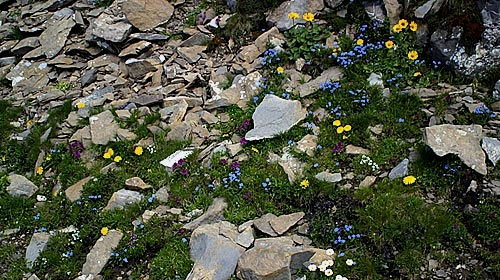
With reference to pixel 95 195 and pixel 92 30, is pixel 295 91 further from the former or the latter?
pixel 92 30

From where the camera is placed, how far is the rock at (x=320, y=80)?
725 cm

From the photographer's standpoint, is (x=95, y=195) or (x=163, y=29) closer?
(x=95, y=195)

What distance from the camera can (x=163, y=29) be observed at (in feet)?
30.1

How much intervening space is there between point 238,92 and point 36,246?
123 inches

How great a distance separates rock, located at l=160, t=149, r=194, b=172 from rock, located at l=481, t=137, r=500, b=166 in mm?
3279

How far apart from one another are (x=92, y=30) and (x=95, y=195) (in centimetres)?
363

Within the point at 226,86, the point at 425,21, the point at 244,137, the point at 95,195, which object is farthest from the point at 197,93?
the point at 425,21

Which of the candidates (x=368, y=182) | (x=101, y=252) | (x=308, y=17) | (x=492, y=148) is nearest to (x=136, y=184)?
(x=101, y=252)

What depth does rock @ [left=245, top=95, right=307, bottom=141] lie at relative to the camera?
6723 mm

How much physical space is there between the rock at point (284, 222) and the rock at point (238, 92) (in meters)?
2.12

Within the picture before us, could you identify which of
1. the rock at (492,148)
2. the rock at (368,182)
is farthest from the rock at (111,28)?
the rock at (492,148)

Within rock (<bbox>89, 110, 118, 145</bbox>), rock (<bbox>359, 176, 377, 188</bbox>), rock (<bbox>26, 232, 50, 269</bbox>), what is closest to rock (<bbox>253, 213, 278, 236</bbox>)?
rock (<bbox>359, 176, 377, 188</bbox>)

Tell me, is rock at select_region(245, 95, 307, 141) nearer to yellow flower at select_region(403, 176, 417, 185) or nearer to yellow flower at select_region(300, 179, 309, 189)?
yellow flower at select_region(300, 179, 309, 189)

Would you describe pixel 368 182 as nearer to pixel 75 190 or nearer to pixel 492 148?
pixel 492 148
